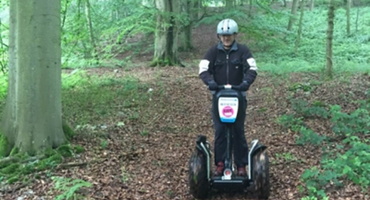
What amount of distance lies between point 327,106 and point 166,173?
16.5 feet

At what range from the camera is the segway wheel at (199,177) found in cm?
536

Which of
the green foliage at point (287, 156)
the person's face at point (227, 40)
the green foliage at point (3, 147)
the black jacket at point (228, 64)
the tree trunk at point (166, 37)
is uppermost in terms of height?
the tree trunk at point (166, 37)

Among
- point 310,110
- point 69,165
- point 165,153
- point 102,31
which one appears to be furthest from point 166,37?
point 69,165

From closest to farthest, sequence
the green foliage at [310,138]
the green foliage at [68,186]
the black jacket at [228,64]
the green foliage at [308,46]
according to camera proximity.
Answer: the green foliage at [68,186] < the black jacket at [228,64] < the green foliage at [310,138] < the green foliage at [308,46]

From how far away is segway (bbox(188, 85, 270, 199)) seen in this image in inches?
207

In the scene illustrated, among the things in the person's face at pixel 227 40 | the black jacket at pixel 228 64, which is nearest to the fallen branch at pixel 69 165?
the black jacket at pixel 228 64

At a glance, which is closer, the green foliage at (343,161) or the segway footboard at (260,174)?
the segway footboard at (260,174)

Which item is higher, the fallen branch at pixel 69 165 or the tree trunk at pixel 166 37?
the tree trunk at pixel 166 37

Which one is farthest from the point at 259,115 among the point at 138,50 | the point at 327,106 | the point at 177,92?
the point at 138,50

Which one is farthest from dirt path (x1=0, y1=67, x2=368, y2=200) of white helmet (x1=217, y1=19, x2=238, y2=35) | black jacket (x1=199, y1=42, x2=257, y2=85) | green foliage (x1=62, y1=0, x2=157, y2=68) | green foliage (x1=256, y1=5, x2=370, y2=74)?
green foliage (x1=256, y1=5, x2=370, y2=74)

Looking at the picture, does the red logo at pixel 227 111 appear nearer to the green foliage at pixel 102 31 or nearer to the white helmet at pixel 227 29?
the white helmet at pixel 227 29

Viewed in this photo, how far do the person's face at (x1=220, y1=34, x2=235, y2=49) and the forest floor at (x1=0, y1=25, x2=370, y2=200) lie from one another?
201cm

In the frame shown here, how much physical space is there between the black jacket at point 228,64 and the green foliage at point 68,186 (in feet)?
6.89

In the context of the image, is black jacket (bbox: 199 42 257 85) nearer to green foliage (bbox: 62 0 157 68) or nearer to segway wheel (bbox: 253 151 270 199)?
segway wheel (bbox: 253 151 270 199)
